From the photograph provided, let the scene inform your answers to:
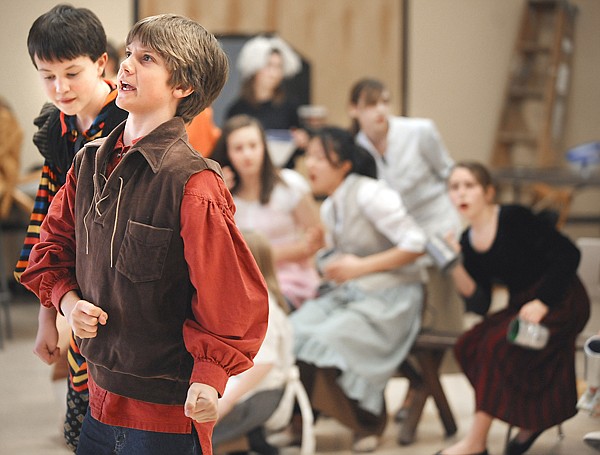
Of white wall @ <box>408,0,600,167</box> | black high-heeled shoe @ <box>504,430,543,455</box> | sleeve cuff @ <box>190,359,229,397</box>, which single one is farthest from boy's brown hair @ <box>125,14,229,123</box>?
white wall @ <box>408,0,600,167</box>

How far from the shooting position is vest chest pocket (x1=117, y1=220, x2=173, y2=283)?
4.55ft

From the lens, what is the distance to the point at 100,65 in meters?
1.69

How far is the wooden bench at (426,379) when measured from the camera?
3.37m

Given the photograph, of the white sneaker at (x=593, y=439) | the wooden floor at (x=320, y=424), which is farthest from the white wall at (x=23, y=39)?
the white sneaker at (x=593, y=439)

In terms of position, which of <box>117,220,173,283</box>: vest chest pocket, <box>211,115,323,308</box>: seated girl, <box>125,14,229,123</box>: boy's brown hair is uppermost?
<box>125,14,229,123</box>: boy's brown hair

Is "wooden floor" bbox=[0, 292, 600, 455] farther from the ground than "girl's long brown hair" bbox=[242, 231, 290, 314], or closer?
closer

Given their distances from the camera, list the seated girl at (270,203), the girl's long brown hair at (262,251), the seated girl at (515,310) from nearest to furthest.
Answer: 1. the seated girl at (515,310)
2. the girl's long brown hair at (262,251)
3. the seated girl at (270,203)

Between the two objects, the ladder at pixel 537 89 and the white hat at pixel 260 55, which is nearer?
the white hat at pixel 260 55

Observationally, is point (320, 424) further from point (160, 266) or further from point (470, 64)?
point (470, 64)

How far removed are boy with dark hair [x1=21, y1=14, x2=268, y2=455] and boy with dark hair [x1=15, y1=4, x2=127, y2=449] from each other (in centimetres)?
18

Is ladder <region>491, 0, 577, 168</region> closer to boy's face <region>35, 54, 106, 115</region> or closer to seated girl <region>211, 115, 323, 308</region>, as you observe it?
seated girl <region>211, 115, 323, 308</region>

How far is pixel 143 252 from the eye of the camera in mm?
1392

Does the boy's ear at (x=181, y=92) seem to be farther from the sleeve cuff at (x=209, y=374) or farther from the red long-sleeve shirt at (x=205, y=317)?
the sleeve cuff at (x=209, y=374)

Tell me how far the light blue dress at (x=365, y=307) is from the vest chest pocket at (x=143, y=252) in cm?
182
